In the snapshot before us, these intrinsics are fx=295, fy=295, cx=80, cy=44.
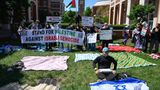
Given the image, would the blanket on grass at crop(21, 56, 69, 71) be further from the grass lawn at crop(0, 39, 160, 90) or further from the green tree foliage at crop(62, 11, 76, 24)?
the green tree foliage at crop(62, 11, 76, 24)

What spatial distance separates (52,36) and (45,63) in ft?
16.7

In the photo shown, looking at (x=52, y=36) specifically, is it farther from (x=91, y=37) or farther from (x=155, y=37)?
(x=155, y=37)


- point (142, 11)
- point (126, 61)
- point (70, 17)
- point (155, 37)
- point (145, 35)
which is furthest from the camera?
point (70, 17)

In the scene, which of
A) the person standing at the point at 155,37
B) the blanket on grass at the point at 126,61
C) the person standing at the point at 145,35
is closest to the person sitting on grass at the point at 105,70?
the blanket on grass at the point at 126,61

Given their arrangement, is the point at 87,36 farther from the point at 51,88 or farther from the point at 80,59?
the point at 51,88

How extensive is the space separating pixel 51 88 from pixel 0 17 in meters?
15.4

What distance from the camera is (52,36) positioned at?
17766mm

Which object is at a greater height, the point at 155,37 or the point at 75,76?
the point at 155,37

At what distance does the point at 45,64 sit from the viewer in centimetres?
1261

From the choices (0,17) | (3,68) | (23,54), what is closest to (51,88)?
(3,68)

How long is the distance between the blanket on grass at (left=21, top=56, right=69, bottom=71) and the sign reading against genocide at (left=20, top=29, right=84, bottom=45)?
3.70m

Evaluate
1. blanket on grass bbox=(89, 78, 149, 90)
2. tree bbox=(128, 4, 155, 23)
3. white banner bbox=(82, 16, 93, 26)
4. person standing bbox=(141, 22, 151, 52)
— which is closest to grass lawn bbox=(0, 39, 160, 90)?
blanket on grass bbox=(89, 78, 149, 90)

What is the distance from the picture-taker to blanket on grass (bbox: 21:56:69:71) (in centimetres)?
1192

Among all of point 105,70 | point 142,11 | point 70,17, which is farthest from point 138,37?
point 70,17
